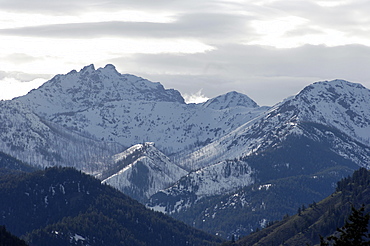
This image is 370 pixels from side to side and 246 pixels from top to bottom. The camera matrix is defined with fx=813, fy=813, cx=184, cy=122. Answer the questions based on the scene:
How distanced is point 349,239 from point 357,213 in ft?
9.47

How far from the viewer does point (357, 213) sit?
80.0 m

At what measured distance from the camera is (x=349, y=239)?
265ft

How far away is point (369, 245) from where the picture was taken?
261ft

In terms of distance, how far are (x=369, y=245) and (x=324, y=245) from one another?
4.36 meters

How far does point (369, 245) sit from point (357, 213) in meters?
3.29

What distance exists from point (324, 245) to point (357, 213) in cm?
454

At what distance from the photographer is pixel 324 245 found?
79.7m
